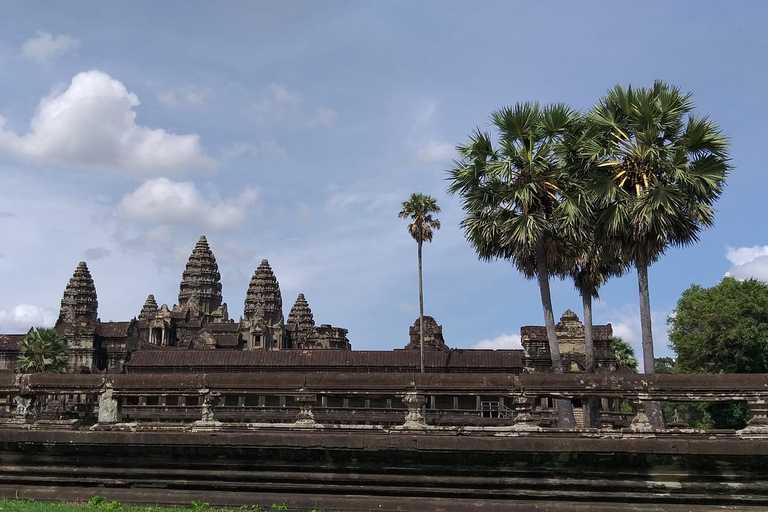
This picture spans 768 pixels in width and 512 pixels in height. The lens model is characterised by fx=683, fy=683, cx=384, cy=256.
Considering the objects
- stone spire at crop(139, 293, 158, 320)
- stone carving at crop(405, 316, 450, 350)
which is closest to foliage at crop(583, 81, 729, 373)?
stone carving at crop(405, 316, 450, 350)

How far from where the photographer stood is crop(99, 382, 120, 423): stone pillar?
9734 mm

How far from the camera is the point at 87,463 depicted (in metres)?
9.32

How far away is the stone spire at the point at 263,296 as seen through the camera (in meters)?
103

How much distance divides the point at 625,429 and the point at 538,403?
2333 centimetres

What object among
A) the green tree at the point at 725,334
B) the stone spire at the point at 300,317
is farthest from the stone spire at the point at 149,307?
the green tree at the point at 725,334

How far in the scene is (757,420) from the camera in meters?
8.56

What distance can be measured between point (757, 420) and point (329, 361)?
107ft

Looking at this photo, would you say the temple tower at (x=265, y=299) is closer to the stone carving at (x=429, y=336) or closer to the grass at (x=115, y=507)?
the stone carving at (x=429, y=336)

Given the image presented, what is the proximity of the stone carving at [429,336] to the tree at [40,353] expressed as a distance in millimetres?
22149

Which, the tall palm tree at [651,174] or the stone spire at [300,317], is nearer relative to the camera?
the tall palm tree at [651,174]

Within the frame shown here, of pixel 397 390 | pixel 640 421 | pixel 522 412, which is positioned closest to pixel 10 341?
pixel 397 390

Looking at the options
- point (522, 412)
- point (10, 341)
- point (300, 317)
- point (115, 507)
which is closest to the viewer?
point (115, 507)

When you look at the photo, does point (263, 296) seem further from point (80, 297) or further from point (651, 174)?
point (651, 174)

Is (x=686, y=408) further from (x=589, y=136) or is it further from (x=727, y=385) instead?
(x=727, y=385)
